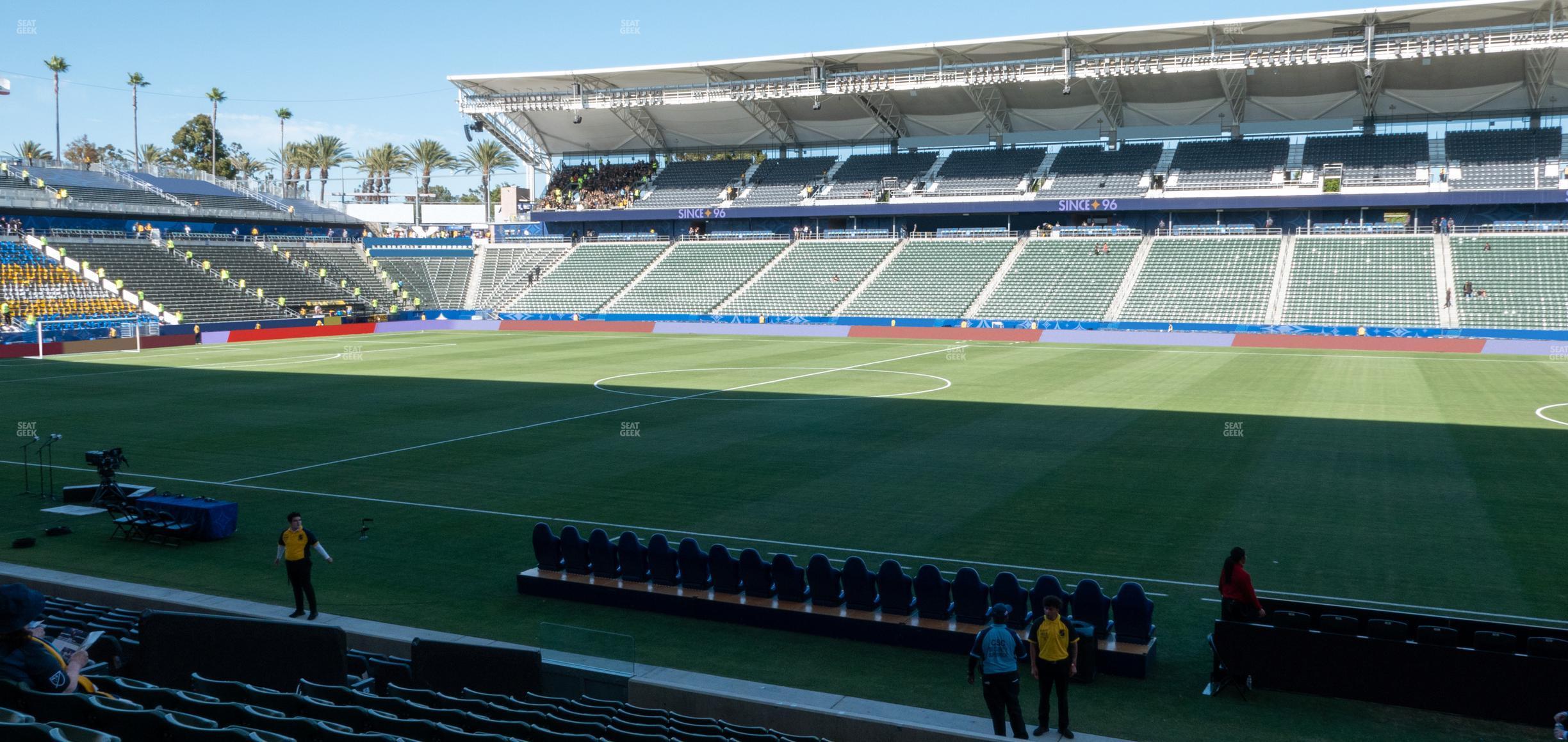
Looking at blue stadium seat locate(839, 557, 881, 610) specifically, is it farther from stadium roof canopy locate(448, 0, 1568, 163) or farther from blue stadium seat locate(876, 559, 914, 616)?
stadium roof canopy locate(448, 0, 1568, 163)

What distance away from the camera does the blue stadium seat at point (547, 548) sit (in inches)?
592

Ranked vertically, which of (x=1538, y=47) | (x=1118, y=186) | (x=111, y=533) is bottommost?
(x=111, y=533)

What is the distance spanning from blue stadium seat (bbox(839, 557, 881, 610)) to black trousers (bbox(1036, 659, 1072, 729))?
11.3 ft

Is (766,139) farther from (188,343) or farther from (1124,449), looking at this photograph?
(1124,449)

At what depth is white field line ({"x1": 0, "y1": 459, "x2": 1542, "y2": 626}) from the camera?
13.9m

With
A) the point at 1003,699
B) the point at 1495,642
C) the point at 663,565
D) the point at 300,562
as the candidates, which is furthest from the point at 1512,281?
the point at 300,562

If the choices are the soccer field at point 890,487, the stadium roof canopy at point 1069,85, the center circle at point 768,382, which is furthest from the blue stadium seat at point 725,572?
the stadium roof canopy at point 1069,85

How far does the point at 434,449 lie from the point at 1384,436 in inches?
947

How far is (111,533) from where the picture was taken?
18656 millimetres

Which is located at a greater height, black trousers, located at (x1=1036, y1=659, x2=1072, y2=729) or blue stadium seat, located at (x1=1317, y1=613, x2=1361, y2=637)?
blue stadium seat, located at (x1=1317, y1=613, x2=1361, y2=637)

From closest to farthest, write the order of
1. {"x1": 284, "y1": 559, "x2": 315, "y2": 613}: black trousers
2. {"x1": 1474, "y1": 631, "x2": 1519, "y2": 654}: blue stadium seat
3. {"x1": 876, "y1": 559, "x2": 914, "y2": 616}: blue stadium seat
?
{"x1": 1474, "y1": 631, "x2": 1519, "y2": 654}: blue stadium seat → {"x1": 876, "y1": 559, "x2": 914, "y2": 616}: blue stadium seat → {"x1": 284, "y1": 559, "x2": 315, "y2": 613}: black trousers

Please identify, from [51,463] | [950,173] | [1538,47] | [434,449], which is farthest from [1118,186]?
[51,463]

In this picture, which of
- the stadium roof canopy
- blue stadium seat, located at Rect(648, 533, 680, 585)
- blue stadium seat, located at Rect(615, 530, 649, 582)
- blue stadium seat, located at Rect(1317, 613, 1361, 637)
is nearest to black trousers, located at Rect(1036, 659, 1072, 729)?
blue stadium seat, located at Rect(1317, 613, 1361, 637)

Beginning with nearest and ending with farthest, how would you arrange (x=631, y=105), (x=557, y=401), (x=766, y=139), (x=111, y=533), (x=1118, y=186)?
(x=111, y=533) → (x=557, y=401) → (x=1118, y=186) → (x=631, y=105) → (x=766, y=139)
